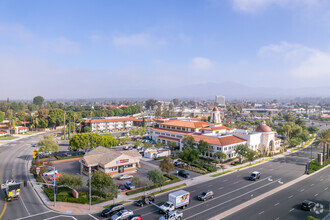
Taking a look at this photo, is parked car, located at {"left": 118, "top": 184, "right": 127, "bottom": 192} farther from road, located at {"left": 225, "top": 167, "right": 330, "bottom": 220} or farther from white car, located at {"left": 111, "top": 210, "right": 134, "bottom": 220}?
road, located at {"left": 225, "top": 167, "right": 330, "bottom": 220}

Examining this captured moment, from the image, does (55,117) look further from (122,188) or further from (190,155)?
(122,188)

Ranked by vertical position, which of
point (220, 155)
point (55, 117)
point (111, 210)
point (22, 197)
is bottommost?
point (22, 197)

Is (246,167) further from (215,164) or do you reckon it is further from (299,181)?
(299,181)

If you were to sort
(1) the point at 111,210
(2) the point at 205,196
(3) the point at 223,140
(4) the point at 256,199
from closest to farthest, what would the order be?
1. (1) the point at 111,210
2. (2) the point at 205,196
3. (4) the point at 256,199
4. (3) the point at 223,140

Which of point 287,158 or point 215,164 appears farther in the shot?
point 287,158

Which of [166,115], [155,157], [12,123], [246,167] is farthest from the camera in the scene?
[166,115]


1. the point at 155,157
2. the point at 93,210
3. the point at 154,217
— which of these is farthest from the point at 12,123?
the point at 154,217

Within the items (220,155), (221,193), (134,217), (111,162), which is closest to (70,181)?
(111,162)
